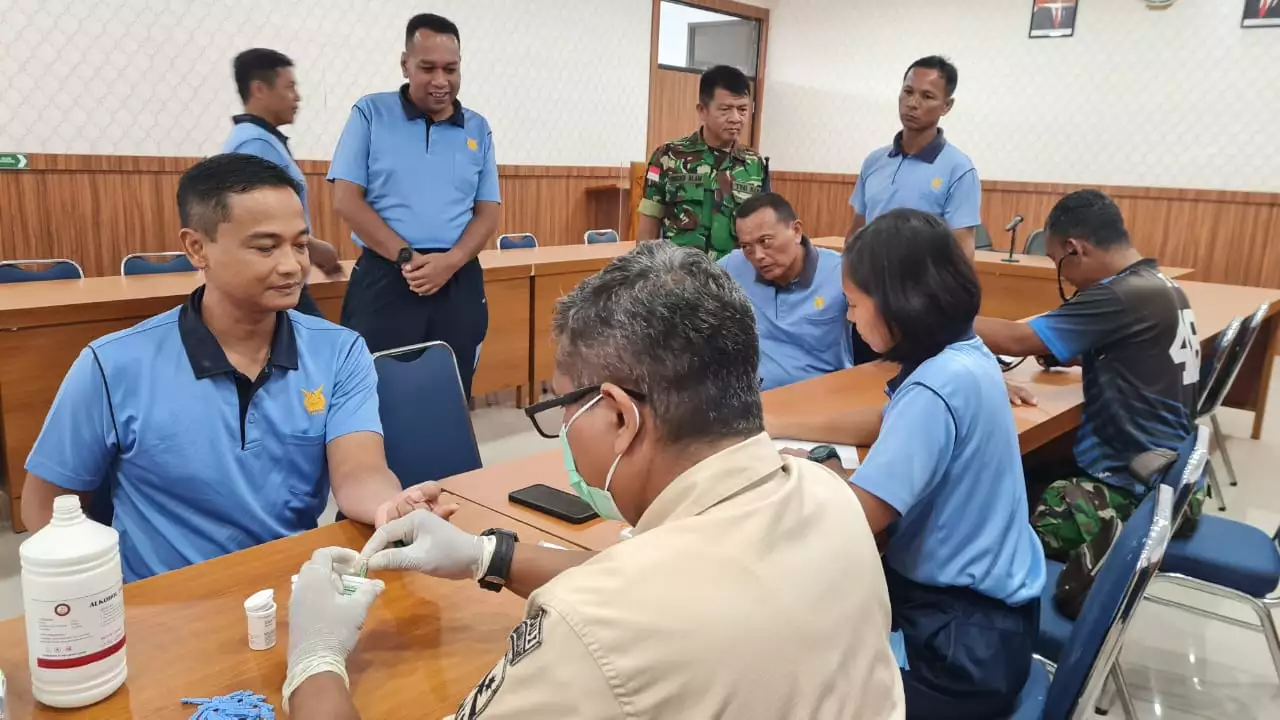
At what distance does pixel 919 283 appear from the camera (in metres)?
1.54

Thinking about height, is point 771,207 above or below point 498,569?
above

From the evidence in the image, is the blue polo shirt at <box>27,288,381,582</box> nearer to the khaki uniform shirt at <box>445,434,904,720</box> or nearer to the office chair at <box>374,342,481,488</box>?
the office chair at <box>374,342,481,488</box>

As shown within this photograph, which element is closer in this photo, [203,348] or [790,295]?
[203,348]

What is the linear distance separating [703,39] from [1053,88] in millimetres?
3097

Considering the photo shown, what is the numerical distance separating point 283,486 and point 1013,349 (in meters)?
1.95

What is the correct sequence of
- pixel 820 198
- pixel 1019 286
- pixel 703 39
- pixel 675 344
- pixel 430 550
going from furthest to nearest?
pixel 820 198
pixel 703 39
pixel 1019 286
pixel 430 550
pixel 675 344

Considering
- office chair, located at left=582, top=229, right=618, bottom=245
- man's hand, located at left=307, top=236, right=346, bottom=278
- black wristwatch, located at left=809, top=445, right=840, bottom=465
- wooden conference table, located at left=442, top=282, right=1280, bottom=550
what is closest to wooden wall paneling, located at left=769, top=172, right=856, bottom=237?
office chair, located at left=582, top=229, right=618, bottom=245

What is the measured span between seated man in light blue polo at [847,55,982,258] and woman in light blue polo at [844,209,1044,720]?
2157 millimetres

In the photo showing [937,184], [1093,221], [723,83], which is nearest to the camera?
[1093,221]

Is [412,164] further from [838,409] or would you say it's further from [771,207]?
[838,409]

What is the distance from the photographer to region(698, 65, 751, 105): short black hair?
337 centimetres

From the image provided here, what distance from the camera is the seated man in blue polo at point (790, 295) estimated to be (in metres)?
2.78

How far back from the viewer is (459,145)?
10.3ft

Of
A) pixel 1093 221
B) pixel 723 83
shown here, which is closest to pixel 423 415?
pixel 1093 221
